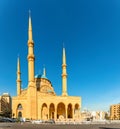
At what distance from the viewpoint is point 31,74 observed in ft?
195

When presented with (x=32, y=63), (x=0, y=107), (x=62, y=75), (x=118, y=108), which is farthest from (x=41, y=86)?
(x=118, y=108)

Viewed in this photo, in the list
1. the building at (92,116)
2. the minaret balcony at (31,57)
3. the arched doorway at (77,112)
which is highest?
the minaret balcony at (31,57)

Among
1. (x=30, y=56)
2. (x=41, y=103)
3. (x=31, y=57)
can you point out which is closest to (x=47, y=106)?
(x=41, y=103)

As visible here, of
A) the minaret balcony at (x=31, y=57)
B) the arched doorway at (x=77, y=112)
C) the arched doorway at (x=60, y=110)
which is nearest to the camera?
the minaret balcony at (x=31, y=57)

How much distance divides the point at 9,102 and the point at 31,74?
79.1 meters

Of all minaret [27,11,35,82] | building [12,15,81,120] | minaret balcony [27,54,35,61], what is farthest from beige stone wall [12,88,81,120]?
Result: minaret balcony [27,54,35,61]

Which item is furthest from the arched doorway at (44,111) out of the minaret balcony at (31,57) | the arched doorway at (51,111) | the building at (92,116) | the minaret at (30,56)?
the minaret balcony at (31,57)

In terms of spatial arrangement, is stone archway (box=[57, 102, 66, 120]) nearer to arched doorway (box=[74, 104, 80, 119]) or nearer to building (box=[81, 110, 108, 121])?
arched doorway (box=[74, 104, 80, 119])

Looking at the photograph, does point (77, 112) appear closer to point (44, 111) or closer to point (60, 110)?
point (60, 110)

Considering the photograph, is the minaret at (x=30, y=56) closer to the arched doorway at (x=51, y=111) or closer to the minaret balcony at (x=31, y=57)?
the minaret balcony at (x=31, y=57)

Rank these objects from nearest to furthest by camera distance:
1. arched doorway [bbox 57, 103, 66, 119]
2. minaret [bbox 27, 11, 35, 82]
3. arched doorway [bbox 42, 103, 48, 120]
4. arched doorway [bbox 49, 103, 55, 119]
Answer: minaret [bbox 27, 11, 35, 82], arched doorway [bbox 42, 103, 48, 120], arched doorway [bbox 57, 103, 66, 119], arched doorway [bbox 49, 103, 55, 119]

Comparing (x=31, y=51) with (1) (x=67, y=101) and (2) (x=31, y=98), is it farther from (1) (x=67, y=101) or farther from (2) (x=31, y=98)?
(1) (x=67, y=101)

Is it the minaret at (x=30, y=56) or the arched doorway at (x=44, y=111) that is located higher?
the minaret at (x=30, y=56)

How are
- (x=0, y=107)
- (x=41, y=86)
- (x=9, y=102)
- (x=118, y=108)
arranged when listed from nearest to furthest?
(x=41, y=86) < (x=0, y=107) < (x=9, y=102) < (x=118, y=108)
